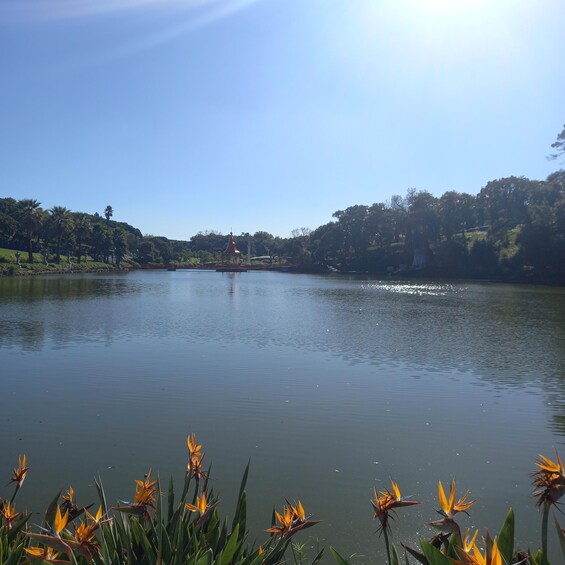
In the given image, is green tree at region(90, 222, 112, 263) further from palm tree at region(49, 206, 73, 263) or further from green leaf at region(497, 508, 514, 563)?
green leaf at region(497, 508, 514, 563)

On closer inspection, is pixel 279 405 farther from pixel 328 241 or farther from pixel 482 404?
pixel 328 241

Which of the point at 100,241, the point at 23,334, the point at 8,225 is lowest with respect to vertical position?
the point at 23,334

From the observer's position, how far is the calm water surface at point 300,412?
18.7 feet

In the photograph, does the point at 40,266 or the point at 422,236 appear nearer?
the point at 40,266

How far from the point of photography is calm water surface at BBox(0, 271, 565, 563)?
570 cm

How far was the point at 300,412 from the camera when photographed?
8.63 metres

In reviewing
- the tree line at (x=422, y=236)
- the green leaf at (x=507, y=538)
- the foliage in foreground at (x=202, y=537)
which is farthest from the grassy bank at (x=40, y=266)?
the green leaf at (x=507, y=538)

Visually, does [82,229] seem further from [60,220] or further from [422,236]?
[422,236]

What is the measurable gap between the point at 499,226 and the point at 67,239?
177 ft

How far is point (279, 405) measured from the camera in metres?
9.02

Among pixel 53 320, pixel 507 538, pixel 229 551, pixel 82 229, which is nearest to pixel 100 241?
pixel 82 229

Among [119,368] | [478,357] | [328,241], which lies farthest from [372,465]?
[328,241]

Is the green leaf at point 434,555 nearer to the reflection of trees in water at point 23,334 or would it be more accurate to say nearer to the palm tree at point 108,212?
the reflection of trees in water at point 23,334

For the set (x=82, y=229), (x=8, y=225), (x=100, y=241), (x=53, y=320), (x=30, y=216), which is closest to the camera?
(x=53, y=320)
